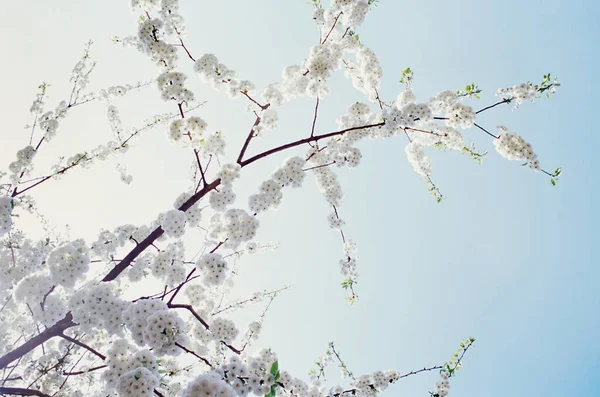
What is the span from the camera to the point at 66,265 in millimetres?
4633

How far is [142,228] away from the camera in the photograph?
23.9 ft

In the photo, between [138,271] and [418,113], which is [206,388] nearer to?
[138,271]

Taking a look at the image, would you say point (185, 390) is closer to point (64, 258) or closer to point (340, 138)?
point (64, 258)

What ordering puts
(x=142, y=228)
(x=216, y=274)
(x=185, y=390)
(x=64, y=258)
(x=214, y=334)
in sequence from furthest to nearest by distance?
(x=142, y=228) < (x=214, y=334) < (x=216, y=274) < (x=64, y=258) < (x=185, y=390)

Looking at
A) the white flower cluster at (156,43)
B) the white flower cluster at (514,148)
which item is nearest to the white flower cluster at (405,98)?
the white flower cluster at (514,148)

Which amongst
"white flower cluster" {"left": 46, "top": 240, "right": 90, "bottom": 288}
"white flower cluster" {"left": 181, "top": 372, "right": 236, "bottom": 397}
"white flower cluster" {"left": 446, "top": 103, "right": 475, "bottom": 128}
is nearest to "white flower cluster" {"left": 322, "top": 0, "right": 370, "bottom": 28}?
"white flower cluster" {"left": 446, "top": 103, "right": 475, "bottom": 128}

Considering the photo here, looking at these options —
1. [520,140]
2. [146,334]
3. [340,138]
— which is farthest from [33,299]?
[520,140]

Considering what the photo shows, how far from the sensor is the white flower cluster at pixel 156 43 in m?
5.72

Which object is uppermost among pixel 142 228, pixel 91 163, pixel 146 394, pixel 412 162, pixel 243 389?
pixel 412 162

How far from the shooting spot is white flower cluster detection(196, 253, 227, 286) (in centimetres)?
518

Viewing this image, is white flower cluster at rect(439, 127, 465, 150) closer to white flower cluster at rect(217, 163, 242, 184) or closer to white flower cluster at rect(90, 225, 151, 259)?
white flower cluster at rect(217, 163, 242, 184)

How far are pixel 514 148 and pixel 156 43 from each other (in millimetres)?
6061

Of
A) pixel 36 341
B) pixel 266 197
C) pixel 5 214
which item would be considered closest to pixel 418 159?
pixel 266 197

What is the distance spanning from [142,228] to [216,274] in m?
2.94
